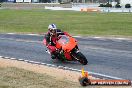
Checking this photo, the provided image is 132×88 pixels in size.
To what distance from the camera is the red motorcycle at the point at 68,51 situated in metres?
15.0

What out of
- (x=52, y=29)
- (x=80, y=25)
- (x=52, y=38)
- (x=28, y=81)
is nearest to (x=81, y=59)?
(x=52, y=38)

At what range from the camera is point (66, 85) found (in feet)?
35.4

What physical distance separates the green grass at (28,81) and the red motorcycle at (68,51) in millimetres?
2506

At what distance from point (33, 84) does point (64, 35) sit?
5085 mm

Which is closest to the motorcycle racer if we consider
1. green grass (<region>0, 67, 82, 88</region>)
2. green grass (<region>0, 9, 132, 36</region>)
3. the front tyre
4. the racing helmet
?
the racing helmet

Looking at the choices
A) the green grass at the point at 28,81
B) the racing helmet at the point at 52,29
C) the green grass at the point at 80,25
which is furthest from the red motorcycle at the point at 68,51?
the green grass at the point at 80,25

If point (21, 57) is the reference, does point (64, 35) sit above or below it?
above

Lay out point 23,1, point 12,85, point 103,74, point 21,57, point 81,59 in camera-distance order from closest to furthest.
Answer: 1. point 12,85
2. point 103,74
3. point 81,59
4. point 21,57
5. point 23,1

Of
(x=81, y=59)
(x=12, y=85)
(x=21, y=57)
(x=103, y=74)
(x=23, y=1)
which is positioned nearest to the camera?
(x=12, y=85)

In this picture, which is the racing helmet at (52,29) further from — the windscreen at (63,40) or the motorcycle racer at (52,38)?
the windscreen at (63,40)

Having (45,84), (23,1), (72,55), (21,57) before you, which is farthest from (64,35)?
(23,1)

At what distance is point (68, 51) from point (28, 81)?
3.97 meters

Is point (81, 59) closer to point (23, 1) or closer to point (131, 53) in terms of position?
point (131, 53)

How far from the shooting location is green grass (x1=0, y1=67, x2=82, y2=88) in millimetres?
10758
